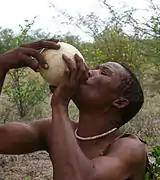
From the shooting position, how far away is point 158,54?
812cm

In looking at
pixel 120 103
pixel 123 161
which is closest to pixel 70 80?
pixel 120 103

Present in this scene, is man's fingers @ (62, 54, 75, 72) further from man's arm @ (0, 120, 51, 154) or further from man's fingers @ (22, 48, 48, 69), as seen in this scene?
man's arm @ (0, 120, 51, 154)

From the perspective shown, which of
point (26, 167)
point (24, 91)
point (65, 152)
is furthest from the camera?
point (24, 91)

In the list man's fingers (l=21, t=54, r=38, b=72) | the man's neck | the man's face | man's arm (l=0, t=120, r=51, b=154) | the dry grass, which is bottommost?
the dry grass

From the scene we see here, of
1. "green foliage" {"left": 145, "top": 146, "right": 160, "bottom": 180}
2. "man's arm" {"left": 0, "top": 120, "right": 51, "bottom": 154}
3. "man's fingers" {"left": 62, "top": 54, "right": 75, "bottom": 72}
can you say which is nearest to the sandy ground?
"green foliage" {"left": 145, "top": 146, "right": 160, "bottom": 180}

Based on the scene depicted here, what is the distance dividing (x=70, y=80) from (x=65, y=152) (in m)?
0.30

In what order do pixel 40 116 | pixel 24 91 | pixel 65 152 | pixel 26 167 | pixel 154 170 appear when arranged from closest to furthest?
pixel 65 152 < pixel 154 170 < pixel 26 167 < pixel 24 91 < pixel 40 116

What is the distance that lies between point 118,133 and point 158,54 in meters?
5.90

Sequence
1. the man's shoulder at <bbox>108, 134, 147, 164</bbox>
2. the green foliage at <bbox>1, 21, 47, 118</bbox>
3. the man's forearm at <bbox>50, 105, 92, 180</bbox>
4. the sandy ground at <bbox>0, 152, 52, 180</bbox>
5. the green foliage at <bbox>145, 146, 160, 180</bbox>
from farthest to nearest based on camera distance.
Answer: the green foliage at <bbox>1, 21, 47, 118</bbox> < the sandy ground at <bbox>0, 152, 52, 180</bbox> < the green foliage at <bbox>145, 146, 160, 180</bbox> < the man's shoulder at <bbox>108, 134, 147, 164</bbox> < the man's forearm at <bbox>50, 105, 92, 180</bbox>

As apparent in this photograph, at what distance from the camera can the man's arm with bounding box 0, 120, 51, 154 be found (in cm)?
246

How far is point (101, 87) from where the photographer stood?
2270 millimetres

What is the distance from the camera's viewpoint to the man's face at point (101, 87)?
2234mm

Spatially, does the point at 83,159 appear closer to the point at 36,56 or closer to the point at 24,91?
the point at 36,56

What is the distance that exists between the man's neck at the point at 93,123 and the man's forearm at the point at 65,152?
15 cm
